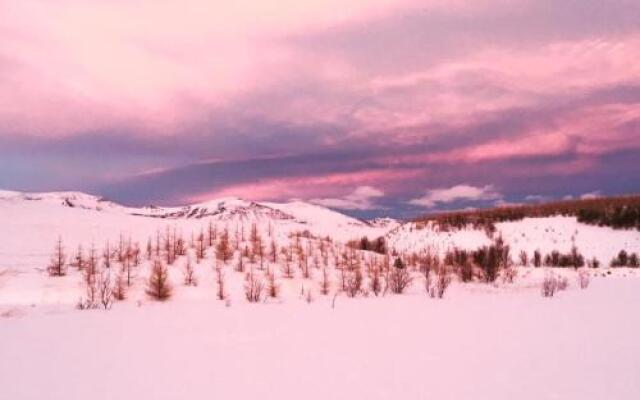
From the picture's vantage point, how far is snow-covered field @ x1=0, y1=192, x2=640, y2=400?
4543mm

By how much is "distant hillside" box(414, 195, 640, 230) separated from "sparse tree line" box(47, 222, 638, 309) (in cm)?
1044

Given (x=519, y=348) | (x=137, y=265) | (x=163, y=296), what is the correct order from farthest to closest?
(x=137, y=265)
(x=163, y=296)
(x=519, y=348)

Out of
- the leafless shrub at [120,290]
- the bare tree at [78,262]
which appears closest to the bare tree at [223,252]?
the bare tree at [78,262]

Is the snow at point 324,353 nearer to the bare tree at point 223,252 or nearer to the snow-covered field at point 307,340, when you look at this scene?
the snow-covered field at point 307,340

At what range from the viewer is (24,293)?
34.9 ft

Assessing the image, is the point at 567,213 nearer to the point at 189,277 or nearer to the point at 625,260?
the point at 625,260

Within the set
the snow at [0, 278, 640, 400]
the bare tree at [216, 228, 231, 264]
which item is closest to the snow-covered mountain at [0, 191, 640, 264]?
the bare tree at [216, 228, 231, 264]

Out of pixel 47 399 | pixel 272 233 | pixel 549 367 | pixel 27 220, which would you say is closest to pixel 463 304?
pixel 549 367

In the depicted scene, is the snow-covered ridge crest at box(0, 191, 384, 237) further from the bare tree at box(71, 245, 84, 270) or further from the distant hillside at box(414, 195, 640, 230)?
the bare tree at box(71, 245, 84, 270)

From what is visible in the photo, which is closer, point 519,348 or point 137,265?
point 519,348

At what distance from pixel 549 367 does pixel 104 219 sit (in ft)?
59.7

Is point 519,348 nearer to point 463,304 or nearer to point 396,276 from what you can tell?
point 463,304

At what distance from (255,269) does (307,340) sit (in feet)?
24.5

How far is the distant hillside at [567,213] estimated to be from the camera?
84.9 ft
